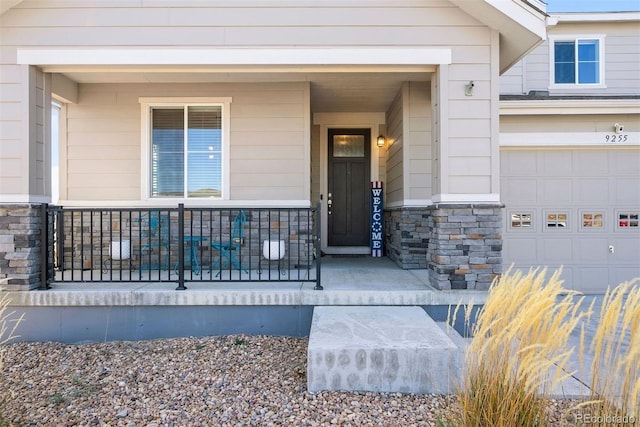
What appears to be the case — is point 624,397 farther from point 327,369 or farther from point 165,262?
point 165,262

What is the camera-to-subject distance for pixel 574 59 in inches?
246

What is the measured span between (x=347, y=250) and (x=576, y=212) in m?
3.56

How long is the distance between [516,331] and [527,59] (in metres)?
6.01

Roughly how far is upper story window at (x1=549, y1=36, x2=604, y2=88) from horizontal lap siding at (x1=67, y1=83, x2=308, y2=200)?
4.39 meters

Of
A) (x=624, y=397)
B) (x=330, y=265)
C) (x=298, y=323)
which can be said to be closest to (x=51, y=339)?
(x=298, y=323)

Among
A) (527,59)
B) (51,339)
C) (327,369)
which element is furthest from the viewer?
(527,59)

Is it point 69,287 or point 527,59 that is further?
point 527,59

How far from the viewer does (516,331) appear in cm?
171

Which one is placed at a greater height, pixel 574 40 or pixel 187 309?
pixel 574 40

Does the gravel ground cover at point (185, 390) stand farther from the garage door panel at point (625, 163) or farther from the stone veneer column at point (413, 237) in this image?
the garage door panel at point (625, 163)

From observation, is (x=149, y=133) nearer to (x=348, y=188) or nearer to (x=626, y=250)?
(x=348, y=188)

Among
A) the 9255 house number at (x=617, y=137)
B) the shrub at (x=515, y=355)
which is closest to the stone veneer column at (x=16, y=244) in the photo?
the shrub at (x=515, y=355)

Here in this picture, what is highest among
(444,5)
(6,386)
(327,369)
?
(444,5)

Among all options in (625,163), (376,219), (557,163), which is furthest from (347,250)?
(625,163)
